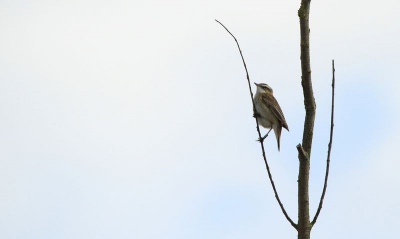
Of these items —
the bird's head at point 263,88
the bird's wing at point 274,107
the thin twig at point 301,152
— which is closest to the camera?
the thin twig at point 301,152

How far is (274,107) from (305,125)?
912cm

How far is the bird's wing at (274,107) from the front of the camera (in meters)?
12.9

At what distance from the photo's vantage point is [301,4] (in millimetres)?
3939

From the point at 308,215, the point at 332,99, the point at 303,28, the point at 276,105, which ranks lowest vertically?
the point at 276,105

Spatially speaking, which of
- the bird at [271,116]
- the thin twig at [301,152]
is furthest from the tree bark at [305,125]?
the bird at [271,116]

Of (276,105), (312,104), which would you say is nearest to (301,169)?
(312,104)

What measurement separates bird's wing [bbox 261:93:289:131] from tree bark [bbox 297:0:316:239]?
889cm

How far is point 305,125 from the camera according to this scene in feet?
13.1

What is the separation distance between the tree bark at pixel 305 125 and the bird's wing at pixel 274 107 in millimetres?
8890

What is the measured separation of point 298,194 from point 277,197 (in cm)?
26

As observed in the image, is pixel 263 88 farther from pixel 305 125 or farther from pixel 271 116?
pixel 305 125

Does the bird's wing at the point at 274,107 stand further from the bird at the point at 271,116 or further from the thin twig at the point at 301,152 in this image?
the thin twig at the point at 301,152

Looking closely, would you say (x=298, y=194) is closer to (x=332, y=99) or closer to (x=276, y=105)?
(x=332, y=99)

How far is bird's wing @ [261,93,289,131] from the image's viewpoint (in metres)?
12.9
